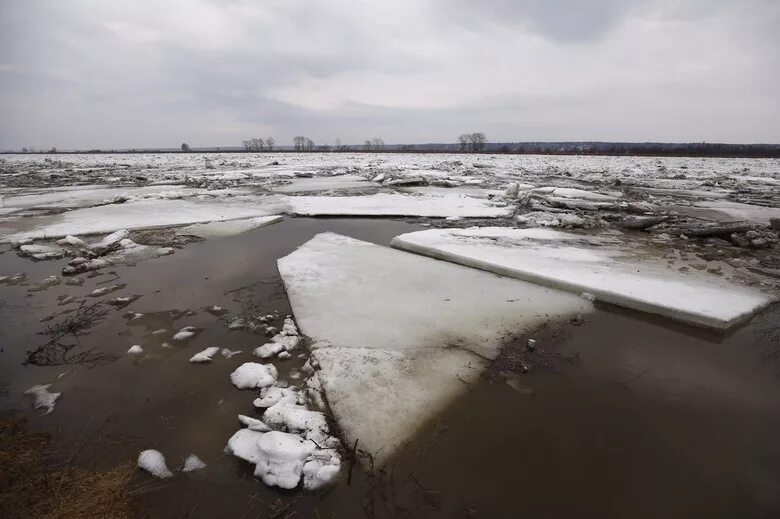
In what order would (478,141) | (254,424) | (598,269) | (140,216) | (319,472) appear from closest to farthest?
(319,472) → (254,424) → (598,269) → (140,216) → (478,141)

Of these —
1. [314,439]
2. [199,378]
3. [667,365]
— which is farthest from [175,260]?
[667,365]

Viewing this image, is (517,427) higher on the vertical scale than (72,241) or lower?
lower

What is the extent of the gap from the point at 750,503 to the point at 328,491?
1967mm

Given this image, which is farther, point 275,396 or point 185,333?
point 185,333

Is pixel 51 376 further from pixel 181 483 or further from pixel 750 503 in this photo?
pixel 750 503

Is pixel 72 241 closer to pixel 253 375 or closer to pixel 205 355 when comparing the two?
pixel 205 355

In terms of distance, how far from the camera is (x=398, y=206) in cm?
918

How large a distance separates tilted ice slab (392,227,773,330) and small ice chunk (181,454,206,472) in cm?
362

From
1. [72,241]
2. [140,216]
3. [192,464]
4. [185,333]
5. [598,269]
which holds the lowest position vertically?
[192,464]

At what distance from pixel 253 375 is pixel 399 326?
1256mm

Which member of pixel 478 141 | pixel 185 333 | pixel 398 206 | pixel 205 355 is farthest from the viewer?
pixel 478 141

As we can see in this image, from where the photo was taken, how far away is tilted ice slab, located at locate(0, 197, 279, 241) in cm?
663

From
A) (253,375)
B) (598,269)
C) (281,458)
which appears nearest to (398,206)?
(598,269)

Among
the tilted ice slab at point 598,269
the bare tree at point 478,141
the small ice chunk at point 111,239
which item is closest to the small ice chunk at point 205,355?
the tilted ice slab at point 598,269
